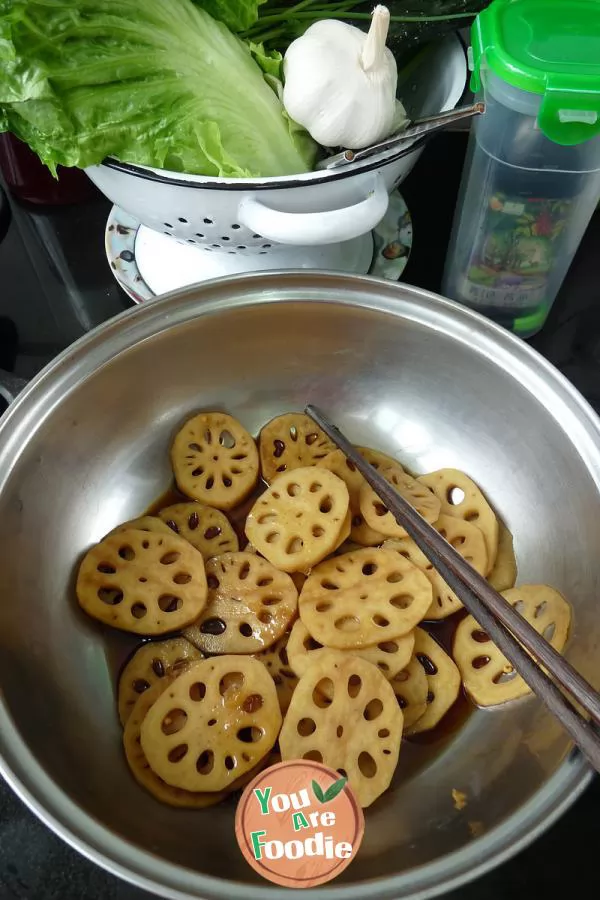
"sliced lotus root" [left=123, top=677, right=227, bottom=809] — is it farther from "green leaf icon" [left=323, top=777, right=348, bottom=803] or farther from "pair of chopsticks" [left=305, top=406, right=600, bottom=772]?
"pair of chopsticks" [left=305, top=406, right=600, bottom=772]

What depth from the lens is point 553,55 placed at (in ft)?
2.17

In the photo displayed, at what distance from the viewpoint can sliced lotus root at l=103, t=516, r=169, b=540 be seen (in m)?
0.78

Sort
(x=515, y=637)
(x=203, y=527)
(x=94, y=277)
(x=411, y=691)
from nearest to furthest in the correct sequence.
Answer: (x=515, y=637), (x=411, y=691), (x=203, y=527), (x=94, y=277)

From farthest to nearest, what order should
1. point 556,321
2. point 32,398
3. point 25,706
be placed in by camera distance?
point 556,321 → point 32,398 → point 25,706

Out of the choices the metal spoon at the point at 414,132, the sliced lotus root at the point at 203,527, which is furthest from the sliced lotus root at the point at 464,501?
the metal spoon at the point at 414,132

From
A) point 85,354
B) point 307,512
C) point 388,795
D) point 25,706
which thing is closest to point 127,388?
point 85,354

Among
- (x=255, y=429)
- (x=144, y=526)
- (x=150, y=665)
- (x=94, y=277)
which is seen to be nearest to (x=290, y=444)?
(x=255, y=429)

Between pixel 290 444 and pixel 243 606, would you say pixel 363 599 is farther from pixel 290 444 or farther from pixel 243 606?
pixel 290 444

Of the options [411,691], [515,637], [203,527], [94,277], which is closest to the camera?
[515,637]

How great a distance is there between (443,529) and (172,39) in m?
0.57

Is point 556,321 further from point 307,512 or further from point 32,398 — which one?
point 32,398

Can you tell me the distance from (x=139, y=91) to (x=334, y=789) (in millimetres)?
658

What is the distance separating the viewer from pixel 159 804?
631 millimetres

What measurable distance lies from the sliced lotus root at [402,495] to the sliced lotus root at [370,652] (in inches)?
4.8
